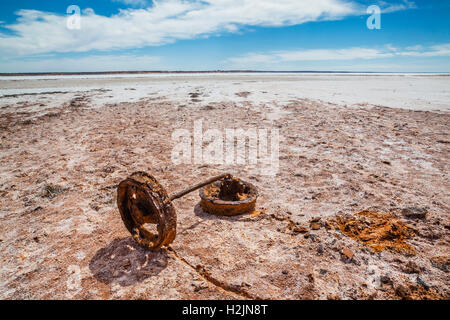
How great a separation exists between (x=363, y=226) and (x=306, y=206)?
0.82 m

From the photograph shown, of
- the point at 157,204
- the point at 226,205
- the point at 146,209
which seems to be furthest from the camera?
the point at 226,205

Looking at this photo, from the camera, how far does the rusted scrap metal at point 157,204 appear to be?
2.67 m

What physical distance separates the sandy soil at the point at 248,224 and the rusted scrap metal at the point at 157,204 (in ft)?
0.61

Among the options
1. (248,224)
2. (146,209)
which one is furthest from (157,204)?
(248,224)

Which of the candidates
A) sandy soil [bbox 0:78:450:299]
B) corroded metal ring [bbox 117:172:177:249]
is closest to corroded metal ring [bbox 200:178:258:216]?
sandy soil [bbox 0:78:450:299]

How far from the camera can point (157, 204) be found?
2656 millimetres

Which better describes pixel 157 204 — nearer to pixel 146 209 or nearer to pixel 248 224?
pixel 146 209

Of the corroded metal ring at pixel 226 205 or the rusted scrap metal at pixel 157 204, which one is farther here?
the corroded metal ring at pixel 226 205

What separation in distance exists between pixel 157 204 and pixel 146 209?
1.39 feet

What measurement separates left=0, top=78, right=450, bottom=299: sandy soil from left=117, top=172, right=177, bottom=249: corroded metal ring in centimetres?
21

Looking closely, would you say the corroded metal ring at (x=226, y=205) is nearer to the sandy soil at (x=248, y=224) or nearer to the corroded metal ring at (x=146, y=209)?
the sandy soil at (x=248, y=224)

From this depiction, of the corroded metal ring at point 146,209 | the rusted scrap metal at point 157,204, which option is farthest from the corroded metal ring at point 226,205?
the corroded metal ring at point 146,209

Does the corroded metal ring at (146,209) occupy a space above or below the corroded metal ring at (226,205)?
above
